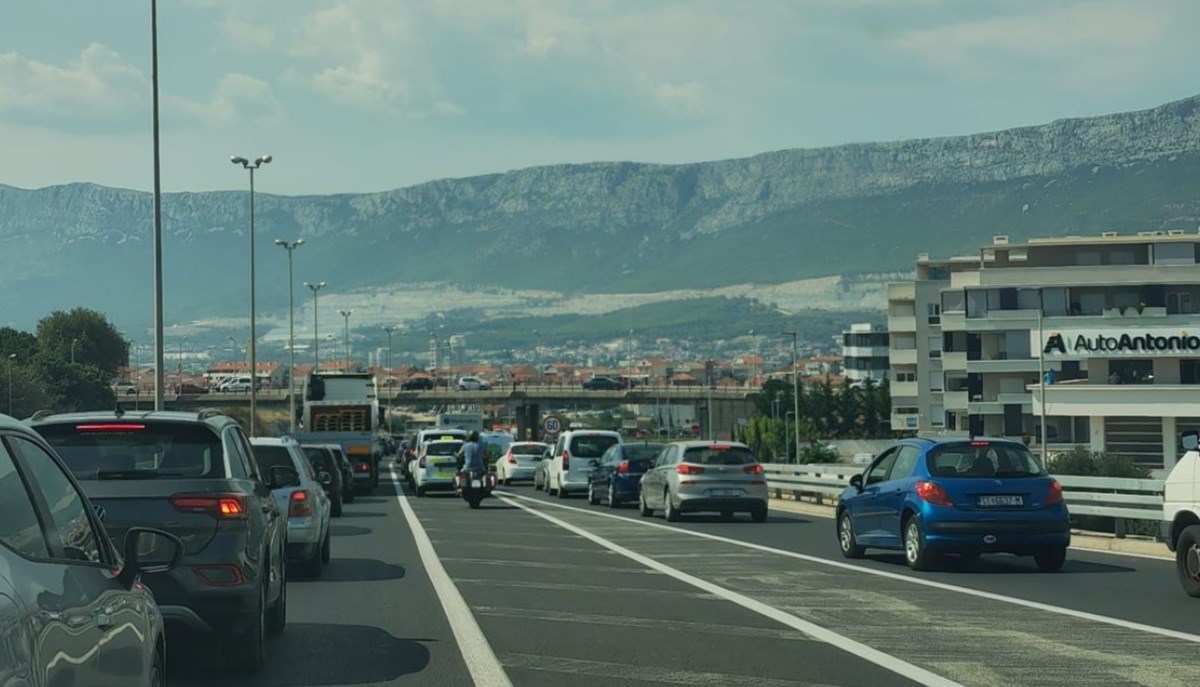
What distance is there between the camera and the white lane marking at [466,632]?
451 inches

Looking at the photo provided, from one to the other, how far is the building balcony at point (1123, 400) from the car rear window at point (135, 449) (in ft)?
269

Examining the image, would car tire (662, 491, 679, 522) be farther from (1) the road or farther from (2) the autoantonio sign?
(2) the autoantonio sign

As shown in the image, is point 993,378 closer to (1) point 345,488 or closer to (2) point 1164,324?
(2) point 1164,324

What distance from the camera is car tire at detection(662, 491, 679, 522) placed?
33094mm

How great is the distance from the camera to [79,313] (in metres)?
154

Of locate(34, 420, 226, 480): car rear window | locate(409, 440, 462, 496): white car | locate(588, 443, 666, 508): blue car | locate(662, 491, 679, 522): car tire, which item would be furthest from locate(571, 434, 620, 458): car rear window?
locate(34, 420, 226, 480): car rear window

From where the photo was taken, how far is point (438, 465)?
4947cm

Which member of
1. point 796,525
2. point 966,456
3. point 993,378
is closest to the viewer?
point 966,456

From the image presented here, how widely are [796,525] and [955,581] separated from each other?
42.9 ft

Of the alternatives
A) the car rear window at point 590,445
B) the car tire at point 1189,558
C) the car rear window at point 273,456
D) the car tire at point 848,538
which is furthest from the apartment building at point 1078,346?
the car tire at point 1189,558

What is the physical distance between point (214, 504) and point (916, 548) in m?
10.9

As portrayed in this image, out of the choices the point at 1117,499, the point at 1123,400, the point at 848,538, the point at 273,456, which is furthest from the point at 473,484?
the point at 1123,400

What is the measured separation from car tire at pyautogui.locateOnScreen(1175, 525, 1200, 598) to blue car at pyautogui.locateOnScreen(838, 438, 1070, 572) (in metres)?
3.53

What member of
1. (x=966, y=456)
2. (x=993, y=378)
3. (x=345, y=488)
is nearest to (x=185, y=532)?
(x=966, y=456)
